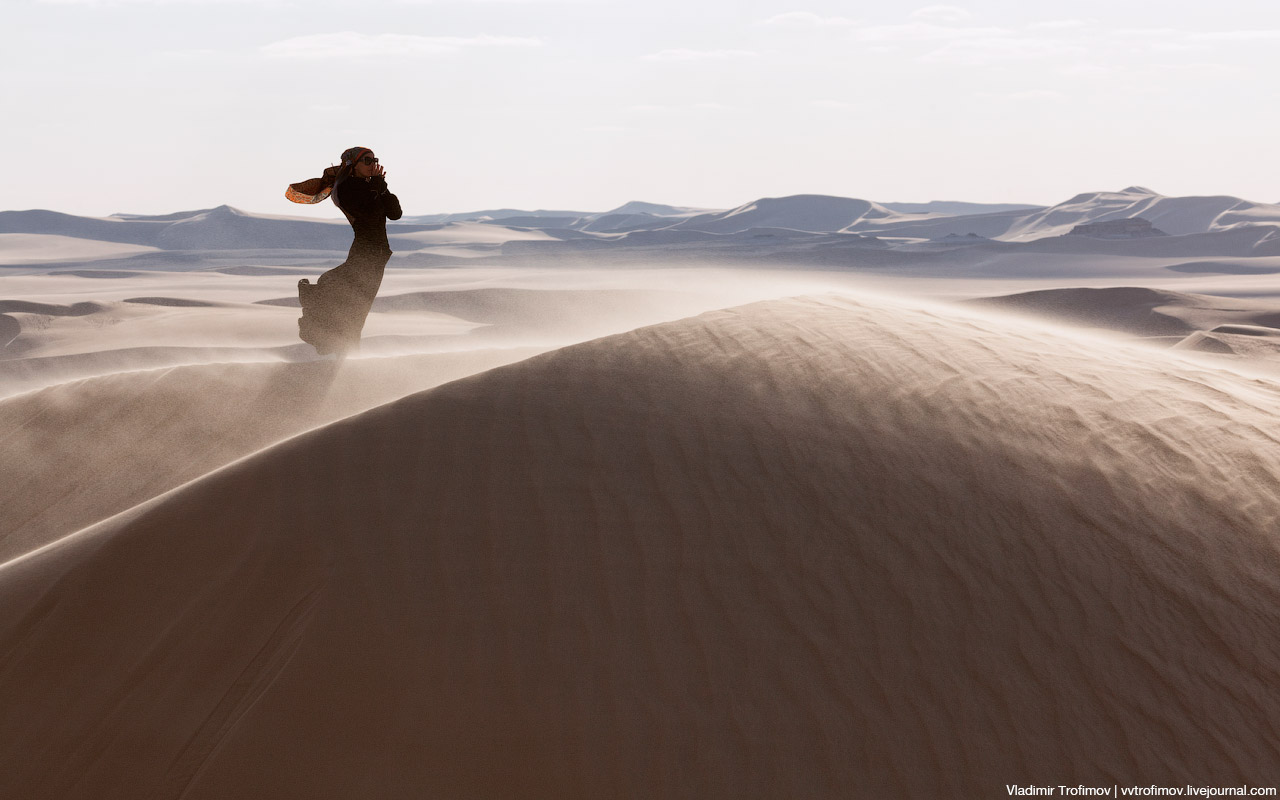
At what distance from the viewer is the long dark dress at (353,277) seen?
6375 mm

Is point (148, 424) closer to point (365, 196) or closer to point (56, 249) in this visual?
point (365, 196)

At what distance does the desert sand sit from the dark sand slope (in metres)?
0.01

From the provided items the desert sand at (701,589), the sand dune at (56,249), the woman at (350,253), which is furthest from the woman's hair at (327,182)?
the sand dune at (56,249)

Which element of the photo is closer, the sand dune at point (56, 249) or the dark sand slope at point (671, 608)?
the dark sand slope at point (671, 608)

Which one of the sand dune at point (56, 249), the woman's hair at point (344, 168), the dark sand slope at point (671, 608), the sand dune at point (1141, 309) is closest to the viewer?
the dark sand slope at point (671, 608)

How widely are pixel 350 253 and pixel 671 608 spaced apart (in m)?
4.66

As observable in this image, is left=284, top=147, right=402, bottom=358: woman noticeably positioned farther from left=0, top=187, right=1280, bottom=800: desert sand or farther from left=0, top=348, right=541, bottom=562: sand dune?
left=0, top=187, right=1280, bottom=800: desert sand

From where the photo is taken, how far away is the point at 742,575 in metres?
3.02

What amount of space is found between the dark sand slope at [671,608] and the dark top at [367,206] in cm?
296

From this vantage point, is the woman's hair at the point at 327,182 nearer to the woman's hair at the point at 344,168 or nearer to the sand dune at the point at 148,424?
the woman's hair at the point at 344,168

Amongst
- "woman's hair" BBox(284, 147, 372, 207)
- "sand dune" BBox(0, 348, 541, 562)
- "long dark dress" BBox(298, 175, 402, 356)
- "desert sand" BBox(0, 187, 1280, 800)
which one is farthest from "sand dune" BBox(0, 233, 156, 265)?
"desert sand" BBox(0, 187, 1280, 800)

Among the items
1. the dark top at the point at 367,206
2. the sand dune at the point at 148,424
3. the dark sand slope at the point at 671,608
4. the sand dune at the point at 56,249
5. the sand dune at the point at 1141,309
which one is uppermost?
the dark top at the point at 367,206

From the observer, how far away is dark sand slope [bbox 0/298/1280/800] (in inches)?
102

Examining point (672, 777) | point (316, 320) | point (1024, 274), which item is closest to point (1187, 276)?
point (1024, 274)
